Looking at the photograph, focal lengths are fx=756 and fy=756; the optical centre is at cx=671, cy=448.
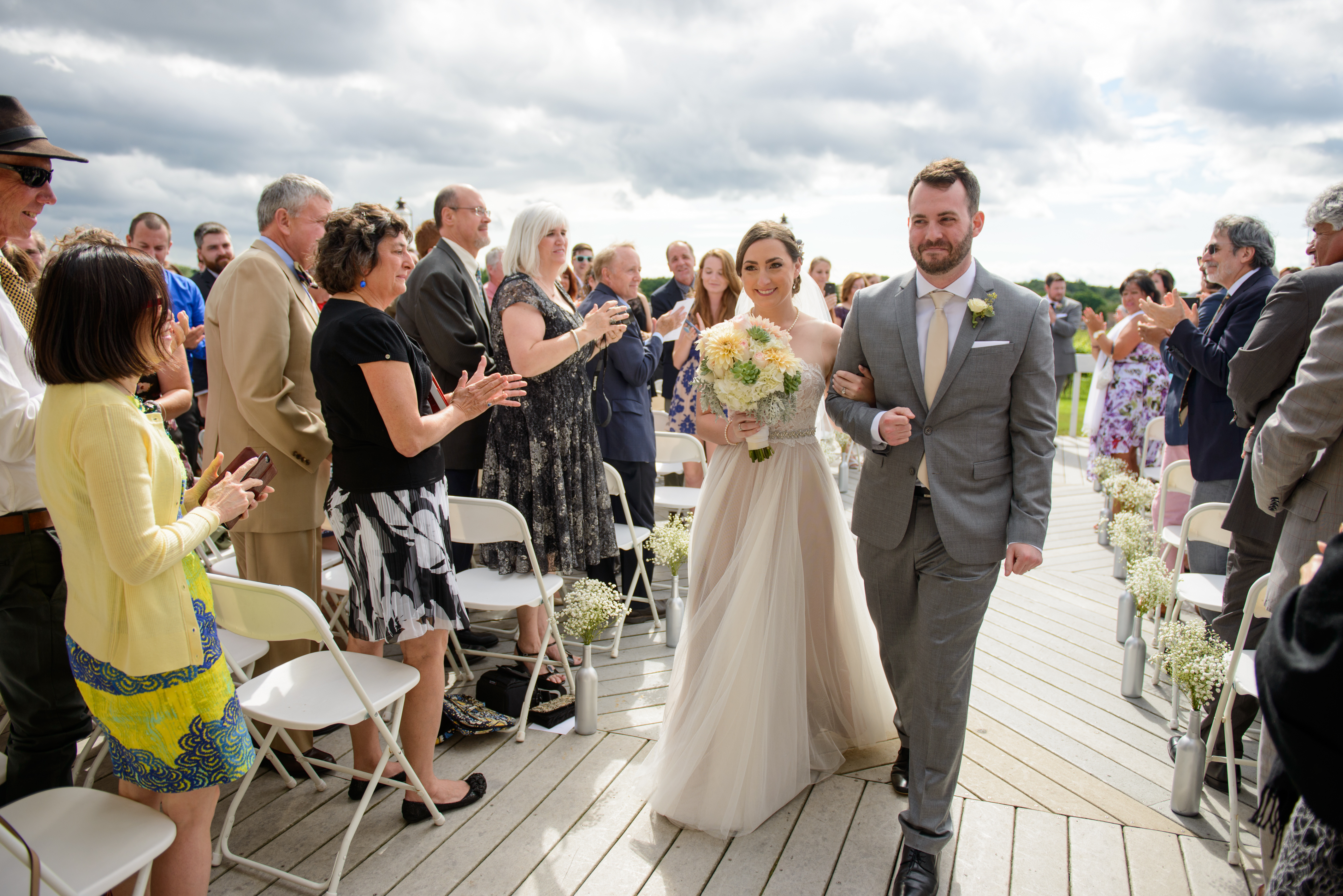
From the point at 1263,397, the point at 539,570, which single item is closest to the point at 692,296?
the point at 539,570

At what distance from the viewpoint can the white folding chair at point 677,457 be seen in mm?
5387

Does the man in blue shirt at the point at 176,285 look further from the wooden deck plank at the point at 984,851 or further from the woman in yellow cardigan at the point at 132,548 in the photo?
the wooden deck plank at the point at 984,851

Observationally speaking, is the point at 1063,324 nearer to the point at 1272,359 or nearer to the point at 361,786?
the point at 1272,359

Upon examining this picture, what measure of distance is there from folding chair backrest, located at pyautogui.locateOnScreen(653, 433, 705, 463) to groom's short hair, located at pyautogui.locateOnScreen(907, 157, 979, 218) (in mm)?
3205

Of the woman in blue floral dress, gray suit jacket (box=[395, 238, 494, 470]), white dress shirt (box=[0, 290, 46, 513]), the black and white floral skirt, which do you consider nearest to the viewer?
white dress shirt (box=[0, 290, 46, 513])

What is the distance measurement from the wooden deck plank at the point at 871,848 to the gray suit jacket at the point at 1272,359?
71.3 inches

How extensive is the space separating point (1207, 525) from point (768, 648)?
2360 mm

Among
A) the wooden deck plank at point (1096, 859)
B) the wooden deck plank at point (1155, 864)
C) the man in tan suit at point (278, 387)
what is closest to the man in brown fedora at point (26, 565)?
the man in tan suit at point (278, 387)

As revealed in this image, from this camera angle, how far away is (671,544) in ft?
14.6

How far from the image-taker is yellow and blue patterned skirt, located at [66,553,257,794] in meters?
1.94

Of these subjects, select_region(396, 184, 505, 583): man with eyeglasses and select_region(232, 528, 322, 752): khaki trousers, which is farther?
select_region(396, 184, 505, 583): man with eyeglasses

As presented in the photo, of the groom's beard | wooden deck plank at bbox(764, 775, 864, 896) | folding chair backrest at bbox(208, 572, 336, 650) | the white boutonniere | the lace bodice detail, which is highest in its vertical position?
the groom's beard

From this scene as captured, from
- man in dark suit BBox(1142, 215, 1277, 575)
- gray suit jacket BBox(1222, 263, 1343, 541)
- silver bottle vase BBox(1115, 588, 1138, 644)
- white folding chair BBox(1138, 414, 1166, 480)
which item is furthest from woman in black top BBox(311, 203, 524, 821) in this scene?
white folding chair BBox(1138, 414, 1166, 480)

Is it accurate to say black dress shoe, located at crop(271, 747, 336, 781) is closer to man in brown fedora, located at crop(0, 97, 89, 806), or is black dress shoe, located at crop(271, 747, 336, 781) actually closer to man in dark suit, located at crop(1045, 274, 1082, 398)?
man in brown fedora, located at crop(0, 97, 89, 806)
